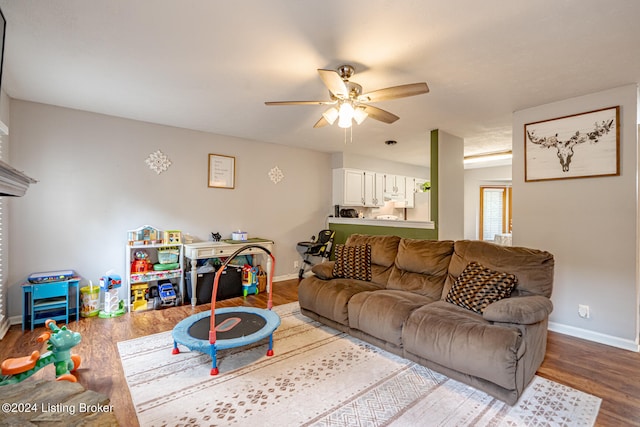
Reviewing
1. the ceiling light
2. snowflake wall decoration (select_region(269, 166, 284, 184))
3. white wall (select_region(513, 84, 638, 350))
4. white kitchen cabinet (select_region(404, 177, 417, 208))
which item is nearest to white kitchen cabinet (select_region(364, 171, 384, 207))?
white kitchen cabinet (select_region(404, 177, 417, 208))

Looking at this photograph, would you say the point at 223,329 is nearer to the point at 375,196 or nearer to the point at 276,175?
the point at 276,175

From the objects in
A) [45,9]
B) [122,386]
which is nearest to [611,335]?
[122,386]

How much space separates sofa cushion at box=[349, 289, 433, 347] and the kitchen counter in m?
1.82

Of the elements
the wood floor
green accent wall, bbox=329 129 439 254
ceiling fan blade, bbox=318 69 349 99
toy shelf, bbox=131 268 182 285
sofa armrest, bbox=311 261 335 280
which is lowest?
the wood floor

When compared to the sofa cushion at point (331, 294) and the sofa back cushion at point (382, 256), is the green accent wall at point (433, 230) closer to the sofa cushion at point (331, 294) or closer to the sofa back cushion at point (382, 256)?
the sofa back cushion at point (382, 256)

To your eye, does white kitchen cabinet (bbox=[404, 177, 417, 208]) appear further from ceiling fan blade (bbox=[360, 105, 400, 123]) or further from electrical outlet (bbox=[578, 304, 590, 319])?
ceiling fan blade (bbox=[360, 105, 400, 123])

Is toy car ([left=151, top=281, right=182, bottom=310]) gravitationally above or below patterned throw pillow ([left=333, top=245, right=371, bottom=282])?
below

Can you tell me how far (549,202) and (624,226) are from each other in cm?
65

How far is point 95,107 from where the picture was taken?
352 cm

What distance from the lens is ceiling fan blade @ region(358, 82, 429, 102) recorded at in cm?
225

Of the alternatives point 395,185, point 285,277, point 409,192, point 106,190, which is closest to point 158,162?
point 106,190

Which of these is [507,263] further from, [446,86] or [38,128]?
[38,128]

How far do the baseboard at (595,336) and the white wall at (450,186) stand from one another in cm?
171

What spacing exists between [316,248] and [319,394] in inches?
137
